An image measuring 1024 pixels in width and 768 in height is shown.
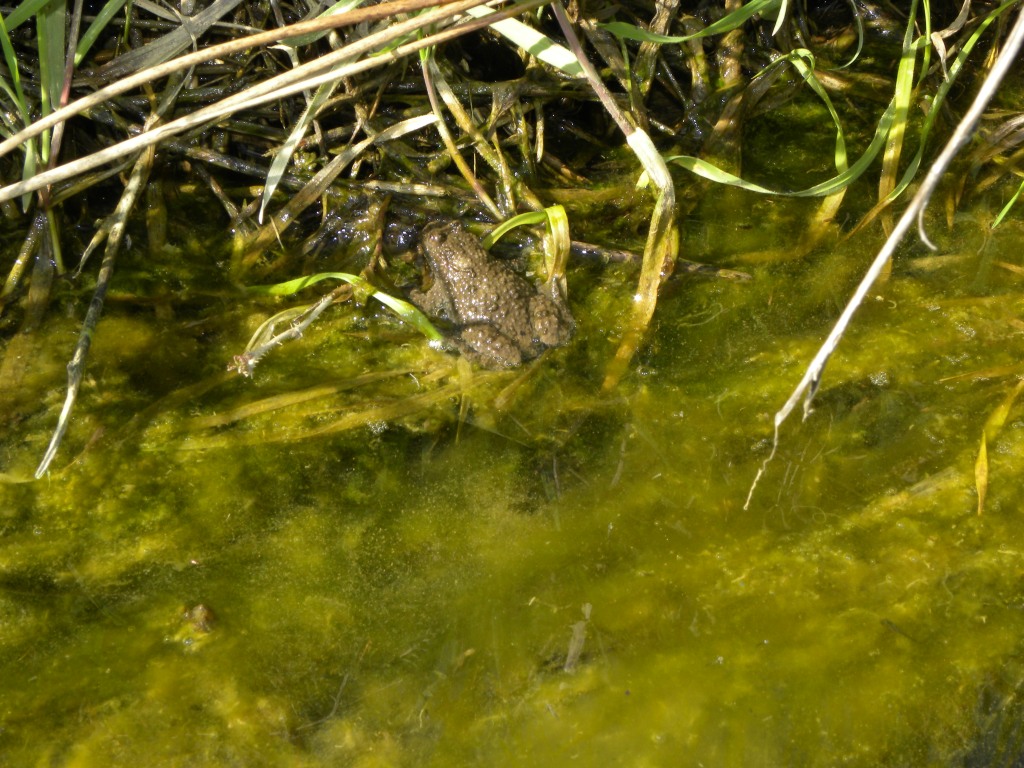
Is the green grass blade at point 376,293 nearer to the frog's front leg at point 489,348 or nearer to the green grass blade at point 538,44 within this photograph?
the frog's front leg at point 489,348

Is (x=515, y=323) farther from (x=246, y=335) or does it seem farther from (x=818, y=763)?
(x=818, y=763)

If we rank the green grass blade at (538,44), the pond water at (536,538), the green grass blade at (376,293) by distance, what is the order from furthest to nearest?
the green grass blade at (376,293) → the green grass blade at (538,44) → the pond water at (536,538)

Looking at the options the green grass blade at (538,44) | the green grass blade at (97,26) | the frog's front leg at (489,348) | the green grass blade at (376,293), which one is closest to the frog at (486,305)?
the frog's front leg at (489,348)

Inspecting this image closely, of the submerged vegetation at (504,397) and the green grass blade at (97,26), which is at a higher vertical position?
the green grass blade at (97,26)

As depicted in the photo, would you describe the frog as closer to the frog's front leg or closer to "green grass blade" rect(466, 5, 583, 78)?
the frog's front leg

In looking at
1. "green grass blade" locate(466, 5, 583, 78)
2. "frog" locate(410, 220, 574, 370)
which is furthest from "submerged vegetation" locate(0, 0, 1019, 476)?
"frog" locate(410, 220, 574, 370)

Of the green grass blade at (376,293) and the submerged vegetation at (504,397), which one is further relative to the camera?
the green grass blade at (376,293)
